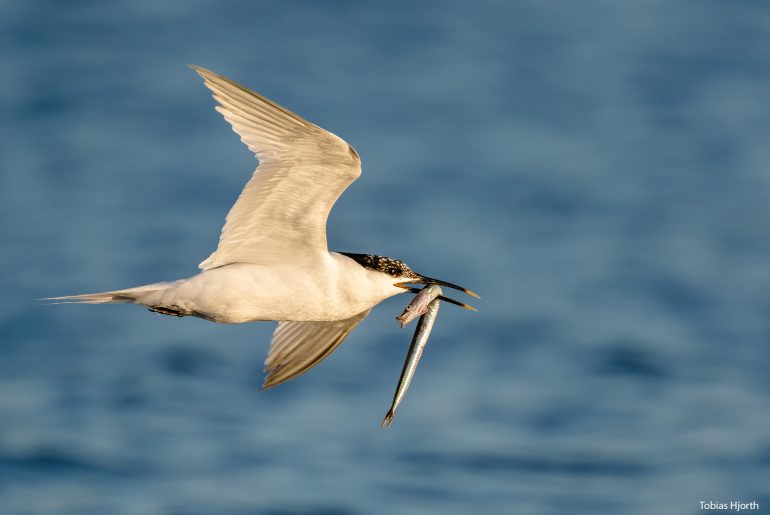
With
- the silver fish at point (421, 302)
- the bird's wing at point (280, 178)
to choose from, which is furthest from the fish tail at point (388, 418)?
the bird's wing at point (280, 178)

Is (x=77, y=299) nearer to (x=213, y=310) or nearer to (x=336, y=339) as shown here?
(x=213, y=310)

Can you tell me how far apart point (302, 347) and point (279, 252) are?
1186 millimetres

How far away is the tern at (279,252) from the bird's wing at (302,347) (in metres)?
0.80

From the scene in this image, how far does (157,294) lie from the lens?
8.54 meters

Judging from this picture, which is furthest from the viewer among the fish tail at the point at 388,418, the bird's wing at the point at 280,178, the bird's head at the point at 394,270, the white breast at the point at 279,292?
the bird's head at the point at 394,270

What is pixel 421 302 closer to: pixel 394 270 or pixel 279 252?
pixel 394 270

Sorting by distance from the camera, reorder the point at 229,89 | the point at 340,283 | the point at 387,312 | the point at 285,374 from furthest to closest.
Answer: the point at 387,312, the point at 285,374, the point at 340,283, the point at 229,89

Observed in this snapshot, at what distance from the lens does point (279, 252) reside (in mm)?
8883

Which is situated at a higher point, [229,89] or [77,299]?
[229,89]

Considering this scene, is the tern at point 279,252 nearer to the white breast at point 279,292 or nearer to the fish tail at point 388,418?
the white breast at point 279,292

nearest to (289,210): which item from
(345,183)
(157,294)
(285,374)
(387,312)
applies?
(345,183)

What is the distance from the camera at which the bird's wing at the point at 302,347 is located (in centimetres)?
977

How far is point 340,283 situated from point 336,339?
44.0 inches

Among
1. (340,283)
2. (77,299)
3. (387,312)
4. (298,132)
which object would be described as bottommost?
(77,299)
